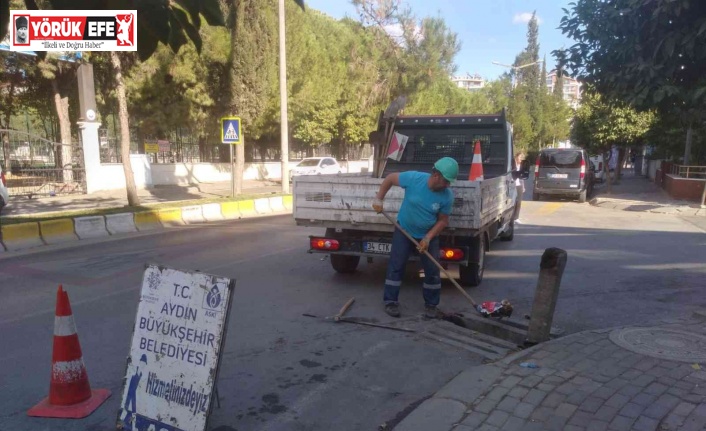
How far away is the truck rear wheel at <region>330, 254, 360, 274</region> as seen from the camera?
7.53m

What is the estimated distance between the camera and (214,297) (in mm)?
3080

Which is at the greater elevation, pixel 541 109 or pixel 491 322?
pixel 541 109

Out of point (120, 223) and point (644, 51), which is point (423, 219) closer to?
point (644, 51)

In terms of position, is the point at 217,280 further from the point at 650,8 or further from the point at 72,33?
the point at 650,8

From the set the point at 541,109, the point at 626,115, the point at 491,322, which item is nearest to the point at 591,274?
the point at 491,322

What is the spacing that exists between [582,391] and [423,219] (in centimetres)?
236

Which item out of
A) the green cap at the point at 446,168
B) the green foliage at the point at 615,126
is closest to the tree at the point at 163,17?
the green cap at the point at 446,168

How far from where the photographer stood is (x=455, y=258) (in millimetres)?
6312

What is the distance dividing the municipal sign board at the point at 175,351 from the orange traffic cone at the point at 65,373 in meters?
0.55

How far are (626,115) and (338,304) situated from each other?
21.7 metres

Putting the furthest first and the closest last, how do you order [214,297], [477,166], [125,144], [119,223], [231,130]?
[231,130] → [125,144] → [119,223] → [477,166] → [214,297]

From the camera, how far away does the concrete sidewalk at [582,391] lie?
10.9 ft

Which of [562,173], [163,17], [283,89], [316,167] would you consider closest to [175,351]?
[163,17]

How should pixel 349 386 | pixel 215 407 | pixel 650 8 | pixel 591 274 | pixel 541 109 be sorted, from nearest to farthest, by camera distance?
1. pixel 215 407
2. pixel 349 386
3. pixel 650 8
4. pixel 591 274
5. pixel 541 109
